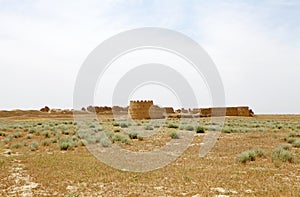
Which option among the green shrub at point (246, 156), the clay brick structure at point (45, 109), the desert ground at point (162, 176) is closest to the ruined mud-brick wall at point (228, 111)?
the desert ground at point (162, 176)

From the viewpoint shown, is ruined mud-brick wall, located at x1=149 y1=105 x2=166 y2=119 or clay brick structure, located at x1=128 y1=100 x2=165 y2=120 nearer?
clay brick structure, located at x1=128 y1=100 x2=165 y2=120

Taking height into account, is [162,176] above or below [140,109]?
below

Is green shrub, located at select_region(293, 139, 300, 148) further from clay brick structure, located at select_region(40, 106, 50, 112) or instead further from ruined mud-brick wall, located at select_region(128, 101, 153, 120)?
clay brick structure, located at select_region(40, 106, 50, 112)

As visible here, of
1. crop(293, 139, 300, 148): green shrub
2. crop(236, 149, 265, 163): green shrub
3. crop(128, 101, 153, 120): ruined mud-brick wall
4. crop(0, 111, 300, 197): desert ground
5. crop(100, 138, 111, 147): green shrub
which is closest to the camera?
crop(0, 111, 300, 197): desert ground

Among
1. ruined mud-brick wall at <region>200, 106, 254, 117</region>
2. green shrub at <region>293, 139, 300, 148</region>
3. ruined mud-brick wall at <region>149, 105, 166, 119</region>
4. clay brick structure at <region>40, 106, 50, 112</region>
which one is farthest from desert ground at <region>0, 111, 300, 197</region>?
clay brick structure at <region>40, 106, 50, 112</region>

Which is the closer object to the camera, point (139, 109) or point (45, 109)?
point (139, 109)

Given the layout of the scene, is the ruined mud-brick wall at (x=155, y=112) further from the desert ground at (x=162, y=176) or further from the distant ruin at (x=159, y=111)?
the desert ground at (x=162, y=176)

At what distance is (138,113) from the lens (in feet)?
131

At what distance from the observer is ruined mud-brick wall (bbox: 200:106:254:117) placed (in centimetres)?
5097

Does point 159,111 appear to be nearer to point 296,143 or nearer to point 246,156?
point 296,143

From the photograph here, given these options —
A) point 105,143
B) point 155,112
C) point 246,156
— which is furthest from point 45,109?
point 246,156

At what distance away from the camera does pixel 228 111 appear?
52.1 meters

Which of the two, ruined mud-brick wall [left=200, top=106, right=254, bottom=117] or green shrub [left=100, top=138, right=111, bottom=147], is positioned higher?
ruined mud-brick wall [left=200, top=106, right=254, bottom=117]

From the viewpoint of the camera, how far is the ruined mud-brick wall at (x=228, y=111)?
5097cm
